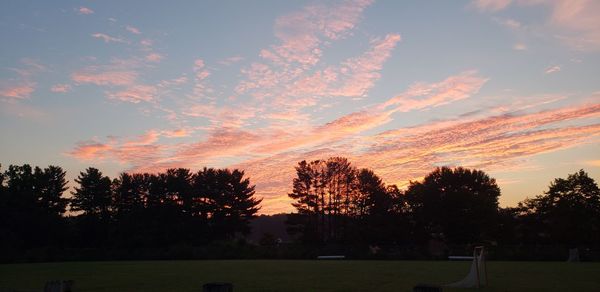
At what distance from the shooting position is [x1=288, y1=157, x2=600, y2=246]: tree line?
69.4m

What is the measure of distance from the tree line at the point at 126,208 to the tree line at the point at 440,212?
36.4ft

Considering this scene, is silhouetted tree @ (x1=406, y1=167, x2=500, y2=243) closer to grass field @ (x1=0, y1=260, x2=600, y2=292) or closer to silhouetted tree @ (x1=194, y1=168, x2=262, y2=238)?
silhouetted tree @ (x1=194, y1=168, x2=262, y2=238)

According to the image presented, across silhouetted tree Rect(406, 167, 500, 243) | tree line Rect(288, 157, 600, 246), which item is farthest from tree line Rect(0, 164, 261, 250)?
silhouetted tree Rect(406, 167, 500, 243)

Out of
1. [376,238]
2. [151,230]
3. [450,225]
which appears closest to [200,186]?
[151,230]

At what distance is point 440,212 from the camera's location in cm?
7388

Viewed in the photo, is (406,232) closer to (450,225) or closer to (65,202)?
(450,225)

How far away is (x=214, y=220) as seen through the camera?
82062mm

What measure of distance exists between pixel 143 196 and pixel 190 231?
37.6 ft

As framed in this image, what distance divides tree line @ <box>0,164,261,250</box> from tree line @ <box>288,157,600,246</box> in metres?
11.1

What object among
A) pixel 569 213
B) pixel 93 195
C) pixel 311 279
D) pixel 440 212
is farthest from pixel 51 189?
pixel 569 213

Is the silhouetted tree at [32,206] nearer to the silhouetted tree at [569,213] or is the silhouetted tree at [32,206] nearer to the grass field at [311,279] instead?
the grass field at [311,279]

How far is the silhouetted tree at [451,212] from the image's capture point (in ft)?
237

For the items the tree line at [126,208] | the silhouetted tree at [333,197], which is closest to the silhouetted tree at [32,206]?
the tree line at [126,208]

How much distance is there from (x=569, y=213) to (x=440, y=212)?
1653cm
